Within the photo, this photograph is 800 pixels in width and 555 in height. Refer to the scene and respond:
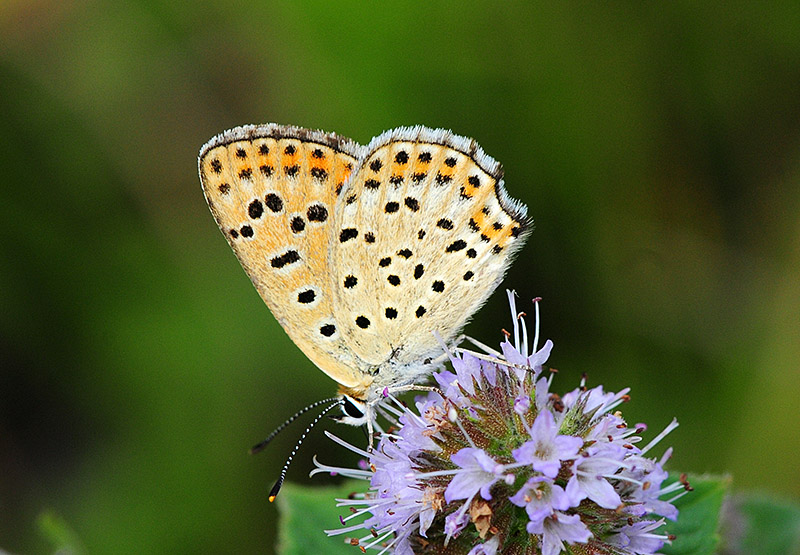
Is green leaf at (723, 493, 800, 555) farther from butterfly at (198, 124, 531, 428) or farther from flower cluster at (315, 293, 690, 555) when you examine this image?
butterfly at (198, 124, 531, 428)

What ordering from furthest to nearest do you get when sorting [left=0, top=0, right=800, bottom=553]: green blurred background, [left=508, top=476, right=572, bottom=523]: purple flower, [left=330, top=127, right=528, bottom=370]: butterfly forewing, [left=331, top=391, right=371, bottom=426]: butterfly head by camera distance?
1. [left=0, top=0, right=800, bottom=553]: green blurred background
2. [left=330, top=127, right=528, bottom=370]: butterfly forewing
3. [left=331, top=391, right=371, bottom=426]: butterfly head
4. [left=508, top=476, right=572, bottom=523]: purple flower

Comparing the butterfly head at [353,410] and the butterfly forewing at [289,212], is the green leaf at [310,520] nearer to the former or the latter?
the butterfly head at [353,410]

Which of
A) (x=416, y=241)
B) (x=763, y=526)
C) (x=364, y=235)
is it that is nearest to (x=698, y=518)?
(x=763, y=526)

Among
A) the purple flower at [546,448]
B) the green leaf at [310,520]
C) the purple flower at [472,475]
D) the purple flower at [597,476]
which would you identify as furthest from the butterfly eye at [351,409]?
the purple flower at [597,476]

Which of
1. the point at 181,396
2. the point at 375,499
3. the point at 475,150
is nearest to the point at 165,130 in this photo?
the point at 181,396

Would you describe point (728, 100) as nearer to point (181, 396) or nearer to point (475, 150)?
point (475, 150)

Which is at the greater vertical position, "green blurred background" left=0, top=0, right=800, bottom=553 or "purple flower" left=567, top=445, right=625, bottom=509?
"green blurred background" left=0, top=0, right=800, bottom=553

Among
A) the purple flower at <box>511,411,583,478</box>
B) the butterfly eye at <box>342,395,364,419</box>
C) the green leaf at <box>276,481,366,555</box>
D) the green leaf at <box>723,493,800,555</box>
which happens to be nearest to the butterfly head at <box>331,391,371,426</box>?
the butterfly eye at <box>342,395,364,419</box>
